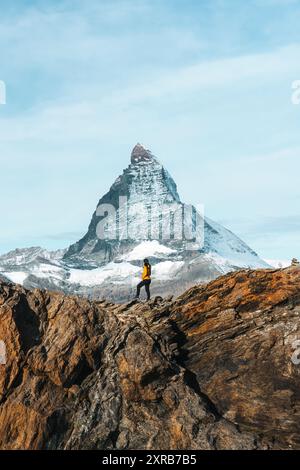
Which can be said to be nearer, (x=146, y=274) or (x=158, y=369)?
(x=158, y=369)

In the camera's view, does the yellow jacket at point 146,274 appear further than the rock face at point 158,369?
Yes

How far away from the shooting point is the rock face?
50594 mm

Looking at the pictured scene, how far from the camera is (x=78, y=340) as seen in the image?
54.7 metres

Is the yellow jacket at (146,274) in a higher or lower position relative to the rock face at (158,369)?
higher

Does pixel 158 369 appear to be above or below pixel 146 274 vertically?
below

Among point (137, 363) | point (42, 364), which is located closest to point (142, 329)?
point (137, 363)

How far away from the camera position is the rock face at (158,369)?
5059 centimetres

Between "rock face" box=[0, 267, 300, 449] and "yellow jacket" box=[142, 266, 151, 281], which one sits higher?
"yellow jacket" box=[142, 266, 151, 281]

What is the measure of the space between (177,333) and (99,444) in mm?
10385

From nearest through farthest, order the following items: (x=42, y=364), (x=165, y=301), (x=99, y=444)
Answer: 1. (x=99, y=444)
2. (x=42, y=364)
3. (x=165, y=301)

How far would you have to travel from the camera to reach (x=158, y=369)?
52.6 metres

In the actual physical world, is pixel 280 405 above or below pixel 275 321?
below

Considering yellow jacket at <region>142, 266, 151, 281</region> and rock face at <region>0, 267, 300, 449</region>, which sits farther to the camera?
yellow jacket at <region>142, 266, 151, 281</region>
